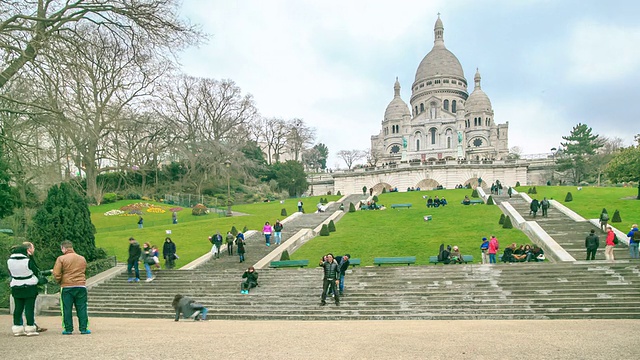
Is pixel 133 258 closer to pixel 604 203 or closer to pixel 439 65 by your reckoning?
pixel 604 203

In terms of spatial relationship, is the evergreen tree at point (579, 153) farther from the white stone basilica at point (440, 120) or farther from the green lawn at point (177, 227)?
the green lawn at point (177, 227)

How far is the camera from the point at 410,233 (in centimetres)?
2514

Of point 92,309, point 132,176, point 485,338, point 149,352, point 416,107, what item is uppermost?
point 416,107

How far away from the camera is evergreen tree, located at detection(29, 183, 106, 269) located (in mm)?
16438

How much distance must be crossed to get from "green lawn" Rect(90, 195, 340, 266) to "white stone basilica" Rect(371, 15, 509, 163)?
5537cm

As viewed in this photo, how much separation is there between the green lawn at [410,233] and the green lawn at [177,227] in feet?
19.3

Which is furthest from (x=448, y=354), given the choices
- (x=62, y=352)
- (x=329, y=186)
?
(x=329, y=186)

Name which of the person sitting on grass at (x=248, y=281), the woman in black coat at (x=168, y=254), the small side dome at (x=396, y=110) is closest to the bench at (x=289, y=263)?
the person sitting on grass at (x=248, y=281)

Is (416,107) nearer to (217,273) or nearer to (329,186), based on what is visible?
(329,186)

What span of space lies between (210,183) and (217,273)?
124 feet

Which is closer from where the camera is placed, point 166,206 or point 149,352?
point 149,352

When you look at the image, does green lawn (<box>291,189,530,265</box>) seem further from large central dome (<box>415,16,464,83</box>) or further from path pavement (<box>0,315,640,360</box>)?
large central dome (<box>415,16,464,83</box>)

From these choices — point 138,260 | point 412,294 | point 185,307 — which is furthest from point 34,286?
point 138,260

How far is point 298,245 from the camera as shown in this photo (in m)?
23.9
